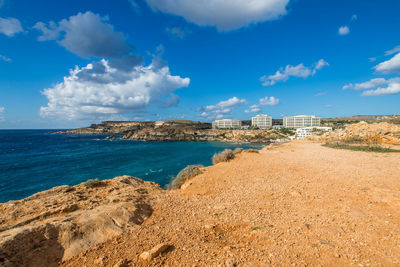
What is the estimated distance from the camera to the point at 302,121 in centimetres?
9888

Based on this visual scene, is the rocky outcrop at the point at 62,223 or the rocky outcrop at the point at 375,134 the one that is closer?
the rocky outcrop at the point at 62,223

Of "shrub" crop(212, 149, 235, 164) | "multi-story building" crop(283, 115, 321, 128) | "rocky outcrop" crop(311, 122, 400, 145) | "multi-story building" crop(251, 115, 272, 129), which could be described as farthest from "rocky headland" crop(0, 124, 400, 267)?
"multi-story building" crop(251, 115, 272, 129)

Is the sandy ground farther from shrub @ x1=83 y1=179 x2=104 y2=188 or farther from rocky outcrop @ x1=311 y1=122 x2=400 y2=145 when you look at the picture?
rocky outcrop @ x1=311 y1=122 x2=400 y2=145

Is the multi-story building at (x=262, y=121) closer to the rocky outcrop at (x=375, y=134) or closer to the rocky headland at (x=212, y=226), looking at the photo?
the rocky outcrop at (x=375, y=134)

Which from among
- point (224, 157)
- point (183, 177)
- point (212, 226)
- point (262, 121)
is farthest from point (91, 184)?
point (262, 121)

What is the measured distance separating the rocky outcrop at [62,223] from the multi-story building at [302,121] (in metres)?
111

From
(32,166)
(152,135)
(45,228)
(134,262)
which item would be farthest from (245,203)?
(152,135)

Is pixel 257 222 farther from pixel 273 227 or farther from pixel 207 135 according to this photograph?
pixel 207 135

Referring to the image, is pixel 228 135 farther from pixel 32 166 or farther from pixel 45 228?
pixel 45 228

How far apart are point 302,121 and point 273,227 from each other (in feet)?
367

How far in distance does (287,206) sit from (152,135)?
234ft

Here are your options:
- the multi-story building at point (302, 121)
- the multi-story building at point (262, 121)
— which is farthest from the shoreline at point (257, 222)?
the multi-story building at point (262, 121)

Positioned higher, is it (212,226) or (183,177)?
(212,226)

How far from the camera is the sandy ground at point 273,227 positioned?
3.34 metres
